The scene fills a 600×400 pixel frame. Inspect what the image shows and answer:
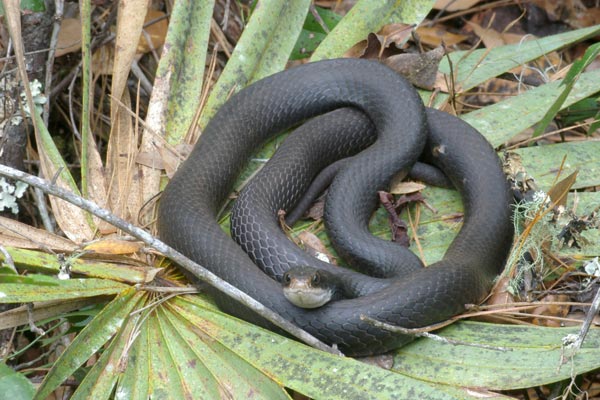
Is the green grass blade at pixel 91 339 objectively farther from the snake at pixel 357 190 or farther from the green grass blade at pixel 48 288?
the snake at pixel 357 190

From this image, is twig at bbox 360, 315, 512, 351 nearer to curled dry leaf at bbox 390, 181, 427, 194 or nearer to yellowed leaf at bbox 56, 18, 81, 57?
curled dry leaf at bbox 390, 181, 427, 194

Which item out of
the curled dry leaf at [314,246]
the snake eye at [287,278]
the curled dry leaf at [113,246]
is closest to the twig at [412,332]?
the snake eye at [287,278]

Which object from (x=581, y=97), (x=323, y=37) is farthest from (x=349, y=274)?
(x=323, y=37)

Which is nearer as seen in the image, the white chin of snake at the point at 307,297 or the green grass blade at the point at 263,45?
the white chin of snake at the point at 307,297

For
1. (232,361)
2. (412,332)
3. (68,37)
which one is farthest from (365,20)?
(232,361)

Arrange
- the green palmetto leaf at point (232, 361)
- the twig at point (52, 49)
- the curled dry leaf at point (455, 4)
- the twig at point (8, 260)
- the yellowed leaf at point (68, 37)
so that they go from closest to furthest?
1. the green palmetto leaf at point (232, 361)
2. the twig at point (8, 260)
3. the twig at point (52, 49)
4. the yellowed leaf at point (68, 37)
5. the curled dry leaf at point (455, 4)

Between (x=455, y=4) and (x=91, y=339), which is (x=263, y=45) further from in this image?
(x=91, y=339)
